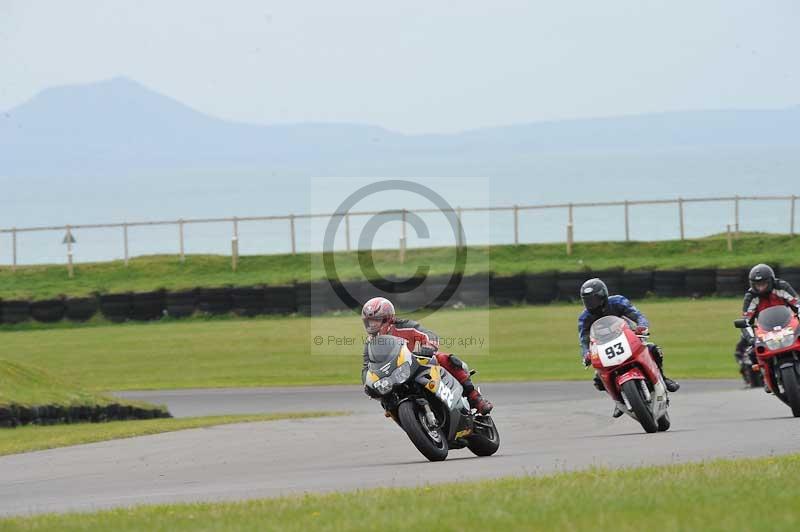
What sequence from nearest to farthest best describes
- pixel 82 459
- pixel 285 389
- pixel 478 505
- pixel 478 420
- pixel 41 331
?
pixel 478 505 < pixel 478 420 < pixel 82 459 < pixel 285 389 < pixel 41 331

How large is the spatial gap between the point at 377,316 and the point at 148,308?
89.9ft

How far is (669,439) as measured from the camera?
1348cm

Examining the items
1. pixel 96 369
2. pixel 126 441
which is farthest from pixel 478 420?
pixel 96 369

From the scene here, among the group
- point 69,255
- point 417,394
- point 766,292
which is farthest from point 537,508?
point 69,255

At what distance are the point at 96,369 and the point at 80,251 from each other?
17.7 meters

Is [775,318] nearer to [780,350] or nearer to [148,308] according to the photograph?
[780,350]

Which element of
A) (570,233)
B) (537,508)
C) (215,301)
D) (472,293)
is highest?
(570,233)

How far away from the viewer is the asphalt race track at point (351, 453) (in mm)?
11312

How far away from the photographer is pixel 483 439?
13266 millimetres

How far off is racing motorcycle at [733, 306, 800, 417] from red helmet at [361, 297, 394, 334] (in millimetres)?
4480

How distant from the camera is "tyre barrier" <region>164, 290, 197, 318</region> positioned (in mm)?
39250

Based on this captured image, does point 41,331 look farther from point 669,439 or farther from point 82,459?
point 669,439

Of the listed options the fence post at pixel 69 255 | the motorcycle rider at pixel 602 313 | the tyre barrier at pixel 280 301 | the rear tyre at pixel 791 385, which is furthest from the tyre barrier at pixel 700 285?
the motorcycle rider at pixel 602 313

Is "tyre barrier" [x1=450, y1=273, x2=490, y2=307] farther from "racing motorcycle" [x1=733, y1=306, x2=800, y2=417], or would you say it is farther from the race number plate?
the race number plate
